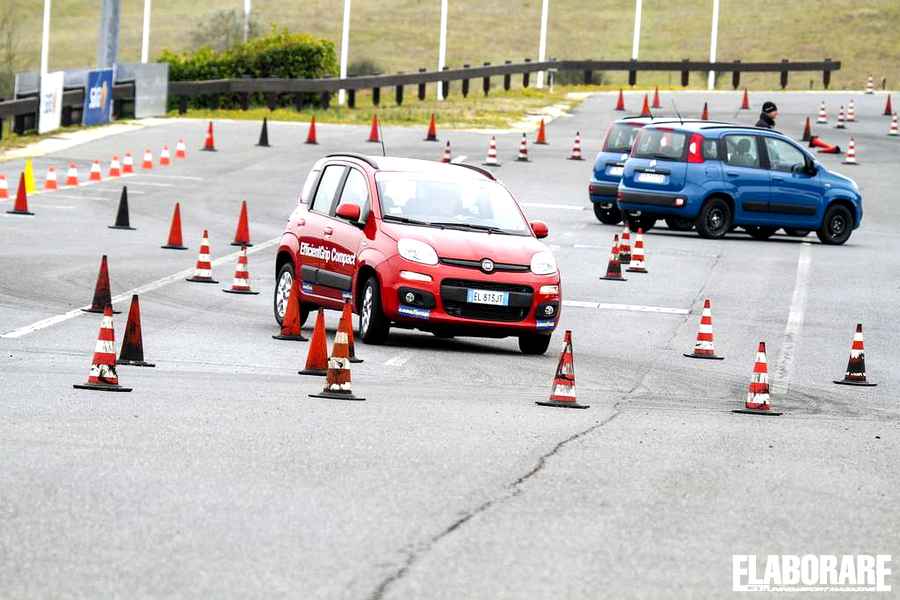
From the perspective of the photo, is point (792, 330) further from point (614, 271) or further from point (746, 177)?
point (746, 177)

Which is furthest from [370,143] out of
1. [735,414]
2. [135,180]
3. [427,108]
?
[735,414]

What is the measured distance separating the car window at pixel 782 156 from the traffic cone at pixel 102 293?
14240 millimetres

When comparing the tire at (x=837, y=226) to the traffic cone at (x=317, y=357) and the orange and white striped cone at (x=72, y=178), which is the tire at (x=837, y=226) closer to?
the orange and white striped cone at (x=72, y=178)

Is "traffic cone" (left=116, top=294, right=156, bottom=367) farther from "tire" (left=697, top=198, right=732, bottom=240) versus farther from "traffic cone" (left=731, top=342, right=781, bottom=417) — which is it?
"tire" (left=697, top=198, right=732, bottom=240)

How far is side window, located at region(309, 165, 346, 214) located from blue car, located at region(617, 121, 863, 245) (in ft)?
38.6

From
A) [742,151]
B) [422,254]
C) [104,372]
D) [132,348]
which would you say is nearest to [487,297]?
[422,254]

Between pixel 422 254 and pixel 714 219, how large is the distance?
14.0m

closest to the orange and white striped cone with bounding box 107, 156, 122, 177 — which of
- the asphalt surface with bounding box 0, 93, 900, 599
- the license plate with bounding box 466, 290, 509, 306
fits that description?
the asphalt surface with bounding box 0, 93, 900, 599

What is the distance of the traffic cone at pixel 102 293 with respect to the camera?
685 inches

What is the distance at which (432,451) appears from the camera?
10844 mm

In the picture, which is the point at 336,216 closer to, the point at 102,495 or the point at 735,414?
the point at 735,414

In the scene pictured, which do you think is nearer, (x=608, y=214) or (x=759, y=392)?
(x=759, y=392)

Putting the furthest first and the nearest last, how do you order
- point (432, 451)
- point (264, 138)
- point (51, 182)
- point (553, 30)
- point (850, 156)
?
point (553, 30) < point (850, 156) < point (264, 138) < point (51, 182) < point (432, 451)

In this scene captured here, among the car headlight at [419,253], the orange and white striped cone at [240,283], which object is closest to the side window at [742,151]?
the orange and white striped cone at [240,283]
